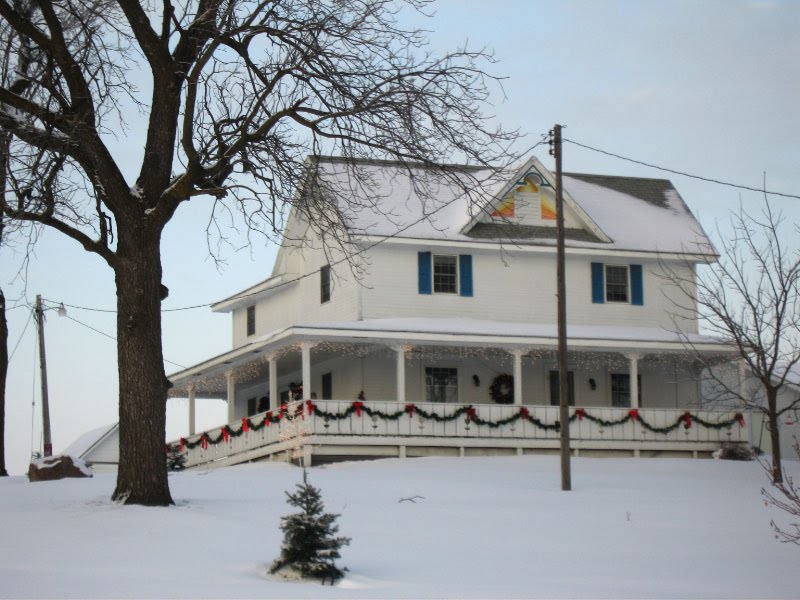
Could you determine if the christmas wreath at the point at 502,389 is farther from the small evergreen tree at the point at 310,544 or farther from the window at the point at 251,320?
the small evergreen tree at the point at 310,544

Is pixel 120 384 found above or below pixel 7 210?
below

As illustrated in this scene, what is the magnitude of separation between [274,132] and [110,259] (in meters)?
3.18

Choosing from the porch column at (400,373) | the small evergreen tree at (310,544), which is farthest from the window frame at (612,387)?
the small evergreen tree at (310,544)

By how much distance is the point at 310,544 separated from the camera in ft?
46.6

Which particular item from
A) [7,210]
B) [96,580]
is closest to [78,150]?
[7,210]

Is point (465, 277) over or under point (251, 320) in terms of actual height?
over

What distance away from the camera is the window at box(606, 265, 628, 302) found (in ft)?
126

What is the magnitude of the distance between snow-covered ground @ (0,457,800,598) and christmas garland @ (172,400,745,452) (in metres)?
4.93

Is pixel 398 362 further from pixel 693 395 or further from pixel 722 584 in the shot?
pixel 722 584

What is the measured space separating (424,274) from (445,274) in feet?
2.43

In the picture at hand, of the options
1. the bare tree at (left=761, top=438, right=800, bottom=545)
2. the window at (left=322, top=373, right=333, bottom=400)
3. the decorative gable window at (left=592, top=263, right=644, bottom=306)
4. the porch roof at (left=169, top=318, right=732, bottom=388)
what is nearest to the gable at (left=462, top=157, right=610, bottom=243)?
the decorative gable window at (left=592, top=263, right=644, bottom=306)

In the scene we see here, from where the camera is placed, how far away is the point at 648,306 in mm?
38562

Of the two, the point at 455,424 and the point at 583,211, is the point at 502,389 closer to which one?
the point at 455,424

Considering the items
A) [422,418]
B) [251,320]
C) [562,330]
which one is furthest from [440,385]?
[562,330]
